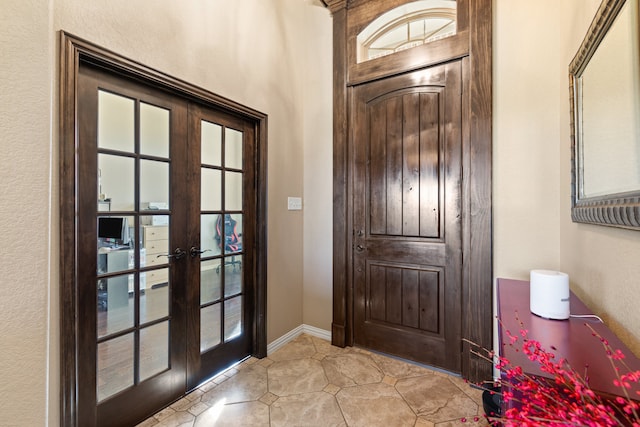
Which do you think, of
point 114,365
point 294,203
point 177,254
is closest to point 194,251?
point 177,254

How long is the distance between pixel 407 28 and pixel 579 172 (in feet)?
6.10

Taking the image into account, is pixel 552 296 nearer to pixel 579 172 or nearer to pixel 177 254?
pixel 579 172

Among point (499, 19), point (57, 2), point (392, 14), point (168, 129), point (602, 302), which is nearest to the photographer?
point (602, 302)

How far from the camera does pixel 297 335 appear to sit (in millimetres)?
2838

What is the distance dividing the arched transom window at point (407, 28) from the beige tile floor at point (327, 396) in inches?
104

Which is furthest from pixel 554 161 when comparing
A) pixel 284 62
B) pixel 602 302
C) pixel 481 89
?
pixel 284 62

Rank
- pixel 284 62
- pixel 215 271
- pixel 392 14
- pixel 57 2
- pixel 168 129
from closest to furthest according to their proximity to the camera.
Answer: pixel 57 2, pixel 168 129, pixel 215 271, pixel 392 14, pixel 284 62

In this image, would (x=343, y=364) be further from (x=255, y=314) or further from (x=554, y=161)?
(x=554, y=161)

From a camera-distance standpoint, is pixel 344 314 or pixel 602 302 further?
pixel 344 314

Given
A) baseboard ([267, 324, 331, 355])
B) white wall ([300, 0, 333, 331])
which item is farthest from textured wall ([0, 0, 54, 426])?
white wall ([300, 0, 333, 331])

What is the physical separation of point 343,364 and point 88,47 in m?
2.60

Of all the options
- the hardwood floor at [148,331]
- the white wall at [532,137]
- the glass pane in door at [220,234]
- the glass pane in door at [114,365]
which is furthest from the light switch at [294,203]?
the white wall at [532,137]

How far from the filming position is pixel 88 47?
1398mm

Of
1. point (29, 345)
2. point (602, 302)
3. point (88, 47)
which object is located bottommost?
point (29, 345)
